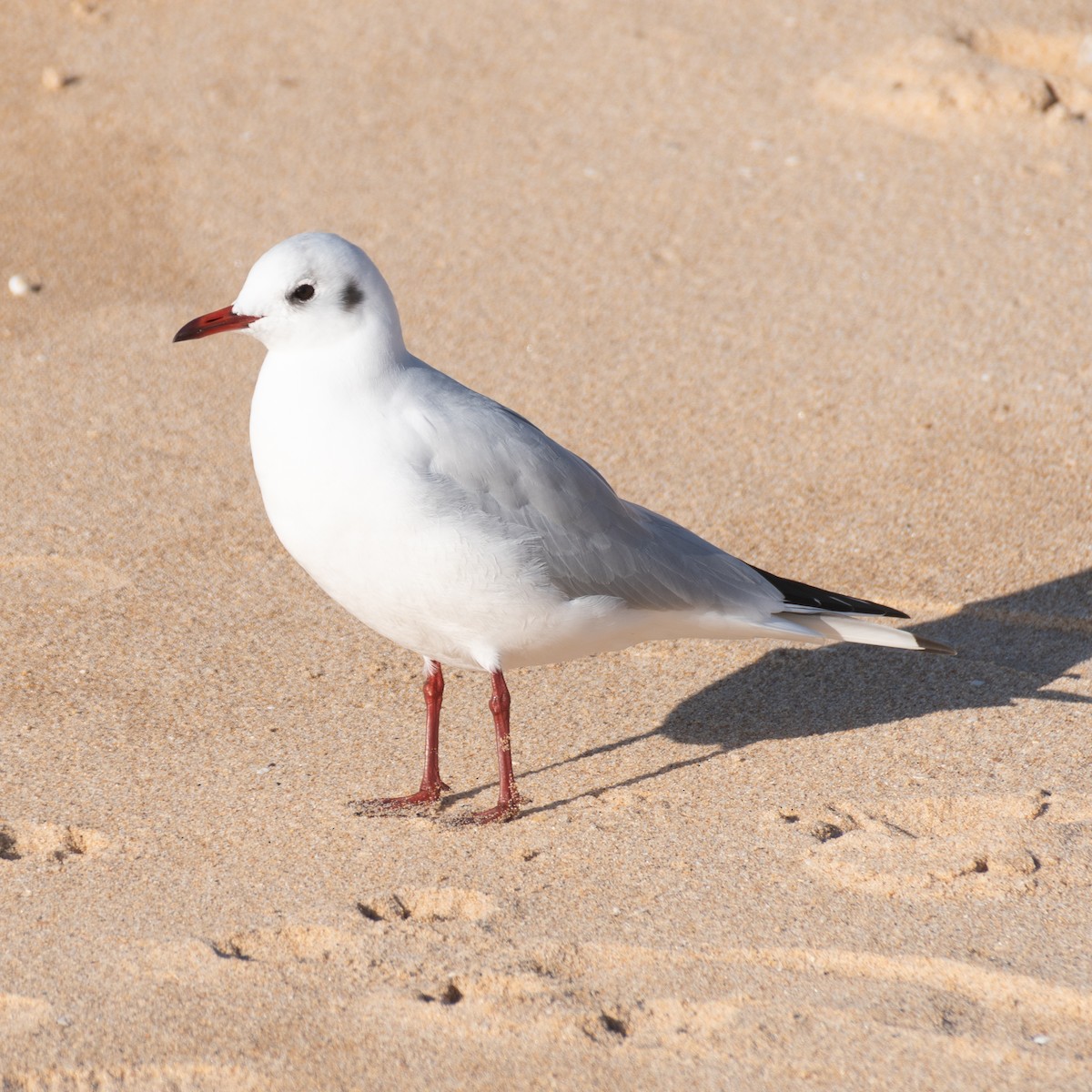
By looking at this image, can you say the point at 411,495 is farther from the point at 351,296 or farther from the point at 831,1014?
the point at 831,1014

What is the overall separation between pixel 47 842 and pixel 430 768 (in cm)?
98

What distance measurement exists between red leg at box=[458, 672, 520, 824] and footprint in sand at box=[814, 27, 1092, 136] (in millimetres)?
4886

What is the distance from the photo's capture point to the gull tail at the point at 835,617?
4.34m

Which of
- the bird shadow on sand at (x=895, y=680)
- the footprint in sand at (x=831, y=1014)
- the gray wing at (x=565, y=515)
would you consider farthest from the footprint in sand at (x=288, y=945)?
the gray wing at (x=565, y=515)

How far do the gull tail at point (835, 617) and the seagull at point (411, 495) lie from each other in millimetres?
469

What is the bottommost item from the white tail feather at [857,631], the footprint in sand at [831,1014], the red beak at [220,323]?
the footprint in sand at [831,1014]

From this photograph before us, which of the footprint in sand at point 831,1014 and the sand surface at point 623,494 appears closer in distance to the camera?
the footprint in sand at point 831,1014

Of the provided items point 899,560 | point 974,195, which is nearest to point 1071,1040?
point 899,560

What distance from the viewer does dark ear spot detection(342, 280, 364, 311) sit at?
372cm

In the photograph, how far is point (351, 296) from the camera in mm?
3736

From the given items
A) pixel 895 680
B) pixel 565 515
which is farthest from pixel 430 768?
pixel 895 680

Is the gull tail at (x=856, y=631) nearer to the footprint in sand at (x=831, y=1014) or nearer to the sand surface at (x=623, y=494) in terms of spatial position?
the sand surface at (x=623, y=494)

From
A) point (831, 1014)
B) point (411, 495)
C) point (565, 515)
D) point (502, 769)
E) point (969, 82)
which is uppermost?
point (969, 82)

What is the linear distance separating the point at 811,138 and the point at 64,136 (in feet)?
12.4
